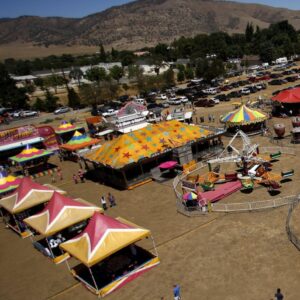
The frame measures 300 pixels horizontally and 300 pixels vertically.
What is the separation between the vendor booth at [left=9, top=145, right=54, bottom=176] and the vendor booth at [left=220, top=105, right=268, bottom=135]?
2106cm

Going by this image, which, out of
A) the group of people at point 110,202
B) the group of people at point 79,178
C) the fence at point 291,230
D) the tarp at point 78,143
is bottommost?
the group of people at point 79,178

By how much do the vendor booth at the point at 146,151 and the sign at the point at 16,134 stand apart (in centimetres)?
1563

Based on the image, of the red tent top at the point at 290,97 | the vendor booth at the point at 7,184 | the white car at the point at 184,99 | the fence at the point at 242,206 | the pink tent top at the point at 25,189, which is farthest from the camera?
the white car at the point at 184,99

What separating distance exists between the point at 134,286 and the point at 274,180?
13.9 m

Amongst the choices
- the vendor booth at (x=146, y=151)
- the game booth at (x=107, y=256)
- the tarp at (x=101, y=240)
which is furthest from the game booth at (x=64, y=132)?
the tarp at (x=101, y=240)

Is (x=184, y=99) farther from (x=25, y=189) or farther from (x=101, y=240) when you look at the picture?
(x=101, y=240)

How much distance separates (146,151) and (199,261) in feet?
49.7

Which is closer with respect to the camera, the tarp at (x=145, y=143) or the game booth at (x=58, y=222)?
the game booth at (x=58, y=222)

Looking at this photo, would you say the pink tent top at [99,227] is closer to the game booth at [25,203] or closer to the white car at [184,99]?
the game booth at [25,203]

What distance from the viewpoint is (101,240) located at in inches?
715

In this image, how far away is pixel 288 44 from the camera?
413 ft

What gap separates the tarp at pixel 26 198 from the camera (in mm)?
25859

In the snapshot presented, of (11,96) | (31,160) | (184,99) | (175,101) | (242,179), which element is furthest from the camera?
(11,96)

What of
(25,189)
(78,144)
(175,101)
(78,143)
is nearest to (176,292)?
(25,189)
